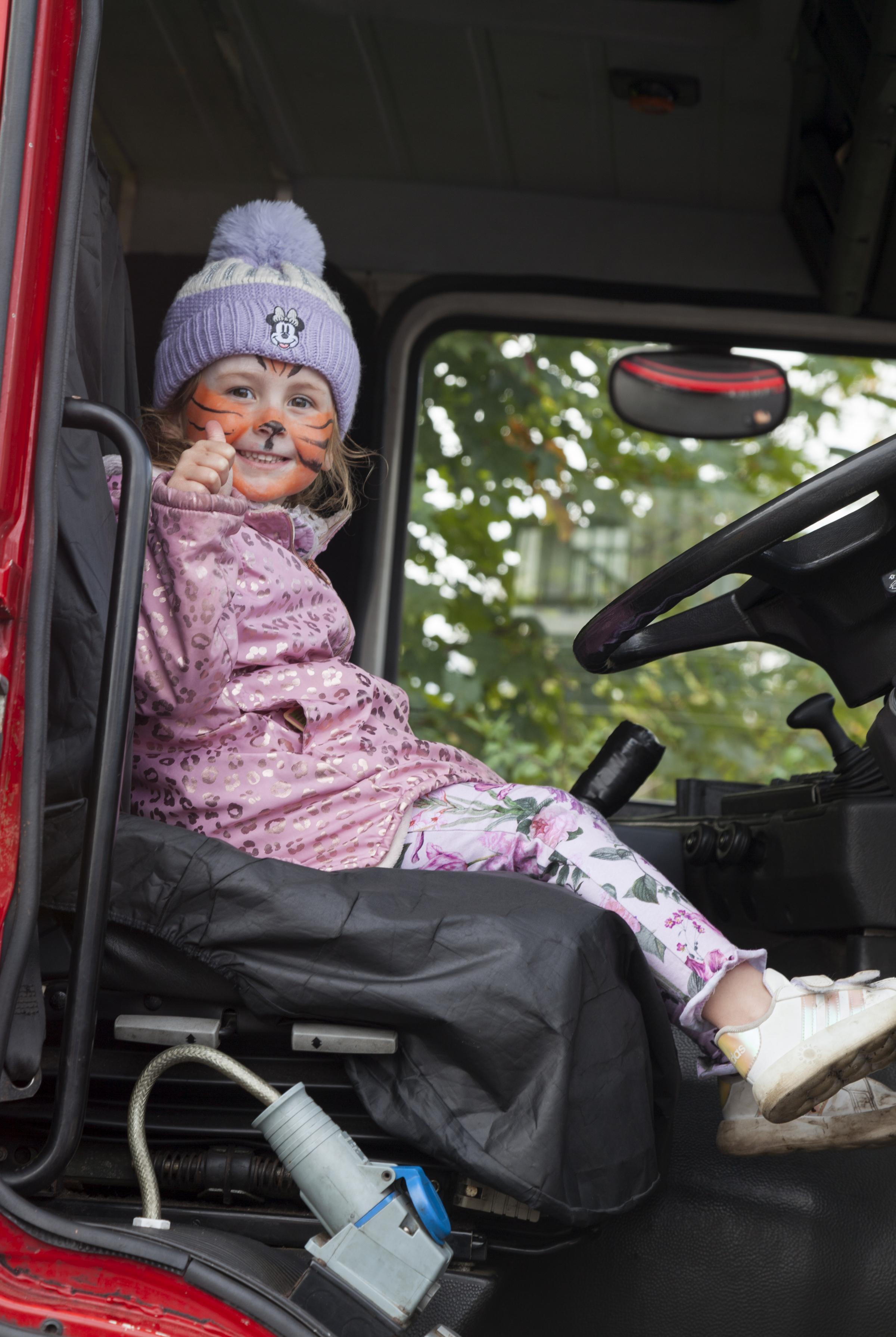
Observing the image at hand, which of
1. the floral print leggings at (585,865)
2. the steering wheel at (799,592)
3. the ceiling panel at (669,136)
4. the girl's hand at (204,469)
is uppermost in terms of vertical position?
the ceiling panel at (669,136)

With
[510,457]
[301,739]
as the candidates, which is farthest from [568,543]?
[301,739]

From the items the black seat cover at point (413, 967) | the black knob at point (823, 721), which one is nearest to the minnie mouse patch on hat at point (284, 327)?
the black seat cover at point (413, 967)

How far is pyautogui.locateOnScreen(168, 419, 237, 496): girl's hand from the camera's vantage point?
1.29 m

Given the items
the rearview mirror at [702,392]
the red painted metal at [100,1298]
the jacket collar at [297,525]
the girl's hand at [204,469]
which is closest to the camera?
the red painted metal at [100,1298]

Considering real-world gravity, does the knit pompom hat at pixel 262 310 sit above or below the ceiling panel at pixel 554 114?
below

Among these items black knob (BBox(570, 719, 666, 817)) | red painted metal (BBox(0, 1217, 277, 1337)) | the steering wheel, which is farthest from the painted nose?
red painted metal (BBox(0, 1217, 277, 1337))

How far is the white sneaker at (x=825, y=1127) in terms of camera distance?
A: 123cm

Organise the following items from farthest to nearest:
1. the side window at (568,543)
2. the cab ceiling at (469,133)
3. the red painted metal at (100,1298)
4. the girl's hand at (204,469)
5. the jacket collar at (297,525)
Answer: the side window at (568,543), the cab ceiling at (469,133), the jacket collar at (297,525), the girl's hand at (204,469), the red painted metal at (100,1298)

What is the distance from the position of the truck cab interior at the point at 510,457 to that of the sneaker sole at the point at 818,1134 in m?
0.09

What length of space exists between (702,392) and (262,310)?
787mm

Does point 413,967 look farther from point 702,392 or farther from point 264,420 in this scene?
point 702,392

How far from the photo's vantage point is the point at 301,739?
4.68ft

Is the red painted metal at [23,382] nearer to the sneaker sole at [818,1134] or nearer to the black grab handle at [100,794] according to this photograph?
the black grab handle at [100,794]

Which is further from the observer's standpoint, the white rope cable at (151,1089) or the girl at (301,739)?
the girl at (301,739)
